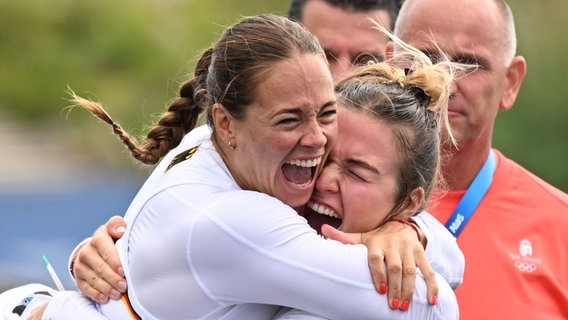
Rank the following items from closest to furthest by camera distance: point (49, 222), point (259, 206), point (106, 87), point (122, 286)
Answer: point (259, 206)
point (122, 286)
point (49, 222)
point (106, 87)

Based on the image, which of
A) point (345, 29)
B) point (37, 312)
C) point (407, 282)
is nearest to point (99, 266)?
point (37, 312)

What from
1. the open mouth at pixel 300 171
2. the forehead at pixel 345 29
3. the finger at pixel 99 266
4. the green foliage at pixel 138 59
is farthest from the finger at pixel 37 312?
the green foliage at pixel 138 59

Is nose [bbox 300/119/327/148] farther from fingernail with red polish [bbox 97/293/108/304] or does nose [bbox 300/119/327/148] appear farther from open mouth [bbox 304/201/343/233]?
fingernail with red polish [bbox 97/293/108/304]

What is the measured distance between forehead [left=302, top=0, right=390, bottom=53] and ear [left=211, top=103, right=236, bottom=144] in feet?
6.14

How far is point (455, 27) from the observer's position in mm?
4570

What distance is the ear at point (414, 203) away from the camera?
3.32 meters

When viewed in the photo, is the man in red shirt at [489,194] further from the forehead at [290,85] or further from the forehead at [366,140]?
the forehead at [290,85]

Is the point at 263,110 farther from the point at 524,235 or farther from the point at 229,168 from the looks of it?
the point at 524,235

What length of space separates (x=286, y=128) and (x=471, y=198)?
68.3 inches

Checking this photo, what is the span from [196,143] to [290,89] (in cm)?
55

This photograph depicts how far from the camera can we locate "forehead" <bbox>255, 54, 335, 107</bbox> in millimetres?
3031

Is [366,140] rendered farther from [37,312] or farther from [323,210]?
[37,312]

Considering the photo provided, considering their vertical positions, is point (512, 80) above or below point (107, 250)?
below

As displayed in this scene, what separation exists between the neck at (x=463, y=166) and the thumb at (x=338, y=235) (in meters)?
1.55
